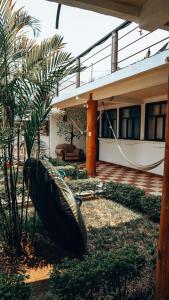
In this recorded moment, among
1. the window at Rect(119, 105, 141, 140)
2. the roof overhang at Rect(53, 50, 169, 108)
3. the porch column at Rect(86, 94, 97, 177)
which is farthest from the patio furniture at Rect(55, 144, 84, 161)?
the roof overhang at Rect(53, 50, 169, 108)

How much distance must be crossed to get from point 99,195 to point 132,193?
3.15ft

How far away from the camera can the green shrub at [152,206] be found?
12.3ft

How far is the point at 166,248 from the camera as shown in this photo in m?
1.79

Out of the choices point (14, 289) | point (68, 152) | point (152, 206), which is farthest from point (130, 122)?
point (14, 289)

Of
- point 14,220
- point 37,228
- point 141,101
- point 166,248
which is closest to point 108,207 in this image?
point 37,228

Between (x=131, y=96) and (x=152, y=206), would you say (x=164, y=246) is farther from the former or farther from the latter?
(x=131, y=96)

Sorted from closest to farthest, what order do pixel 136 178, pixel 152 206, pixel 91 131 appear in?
pixel 152 206, pixel 91 131, pixel 136 178

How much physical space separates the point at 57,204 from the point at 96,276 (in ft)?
2.83

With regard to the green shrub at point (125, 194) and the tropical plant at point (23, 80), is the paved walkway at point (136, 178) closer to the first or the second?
the green shrub at point (125, 194)

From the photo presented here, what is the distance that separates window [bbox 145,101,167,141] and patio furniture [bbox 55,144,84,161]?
12.4 ft

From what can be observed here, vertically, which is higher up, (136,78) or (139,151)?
(136,78)

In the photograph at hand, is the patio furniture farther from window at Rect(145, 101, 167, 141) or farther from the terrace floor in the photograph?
window at Rect(145, 101, 167, 141)

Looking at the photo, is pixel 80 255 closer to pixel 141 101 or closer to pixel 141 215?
pixel 141 215

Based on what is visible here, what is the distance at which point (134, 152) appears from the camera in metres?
8.40
